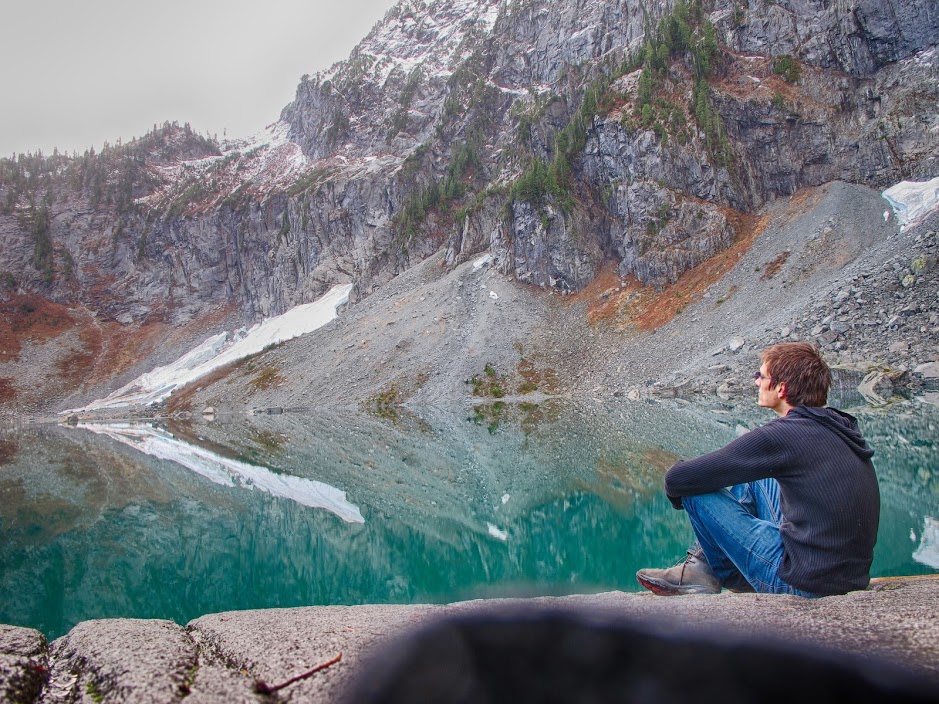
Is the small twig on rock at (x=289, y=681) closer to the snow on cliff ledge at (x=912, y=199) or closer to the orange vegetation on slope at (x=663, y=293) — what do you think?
the orange vegetation on slope at (x=663, y=293)

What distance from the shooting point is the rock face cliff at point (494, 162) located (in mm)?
54125

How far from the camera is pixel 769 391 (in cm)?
394

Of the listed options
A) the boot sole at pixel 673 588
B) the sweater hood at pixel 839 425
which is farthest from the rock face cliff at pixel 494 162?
the sweater hood at pixel 839 425

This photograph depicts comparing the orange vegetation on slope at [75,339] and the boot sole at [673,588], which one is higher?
the orange vegetation on slope at [75,339]

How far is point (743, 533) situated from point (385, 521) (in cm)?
902

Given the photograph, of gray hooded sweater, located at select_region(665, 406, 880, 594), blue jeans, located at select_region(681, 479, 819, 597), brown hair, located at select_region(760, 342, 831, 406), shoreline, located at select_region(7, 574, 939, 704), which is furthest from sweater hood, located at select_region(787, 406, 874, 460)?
shoreline, located at select_region(7, 574, 939, 704)

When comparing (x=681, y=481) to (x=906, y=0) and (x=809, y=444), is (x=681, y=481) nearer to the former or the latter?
(x=809, y=444)

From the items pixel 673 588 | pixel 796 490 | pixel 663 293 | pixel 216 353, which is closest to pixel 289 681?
pixel 796 490

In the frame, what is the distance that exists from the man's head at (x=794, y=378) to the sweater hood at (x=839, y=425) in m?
0.17

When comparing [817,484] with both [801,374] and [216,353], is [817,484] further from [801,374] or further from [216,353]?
[216,353]

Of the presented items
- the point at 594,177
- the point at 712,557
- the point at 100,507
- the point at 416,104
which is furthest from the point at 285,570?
the point at 416,104

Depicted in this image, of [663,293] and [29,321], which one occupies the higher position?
[29,321]

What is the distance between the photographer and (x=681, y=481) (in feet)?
12.6

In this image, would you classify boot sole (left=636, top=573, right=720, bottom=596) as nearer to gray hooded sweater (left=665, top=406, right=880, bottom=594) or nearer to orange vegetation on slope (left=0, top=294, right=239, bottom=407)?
gray hooded sweater (left=665, top=406, right=880, bottom=594)
